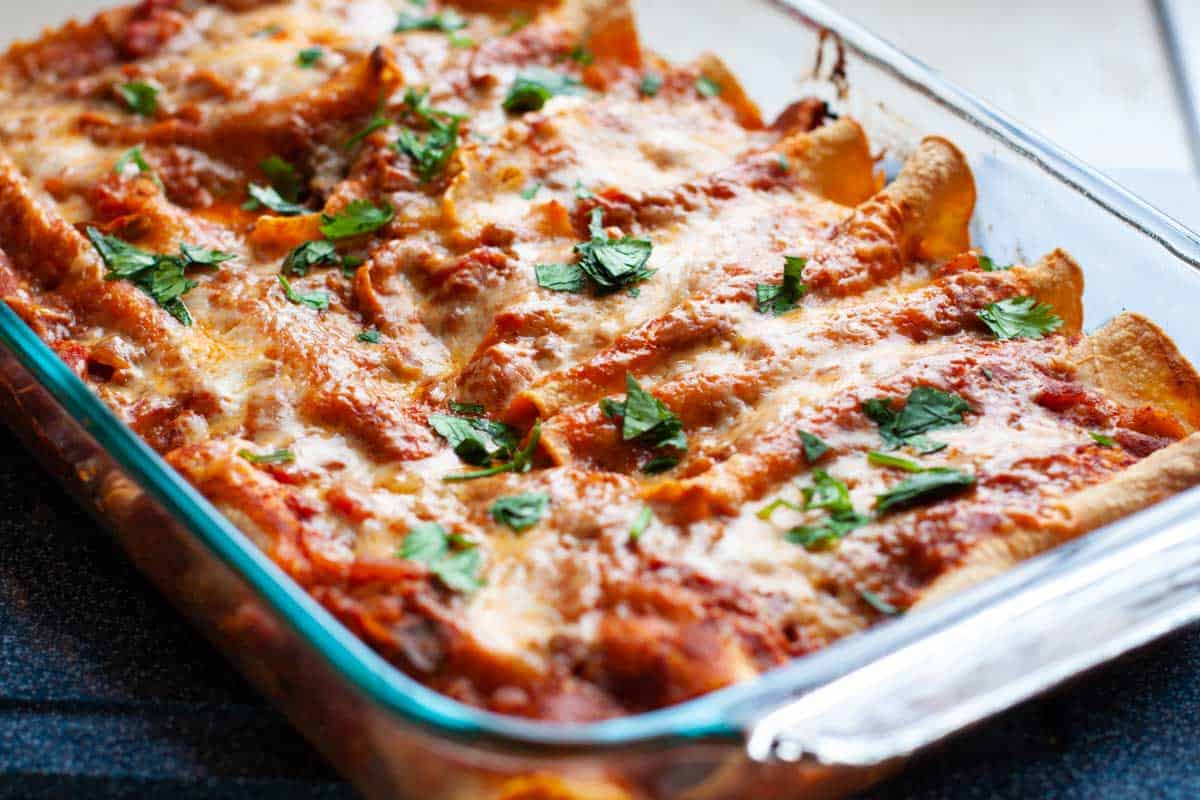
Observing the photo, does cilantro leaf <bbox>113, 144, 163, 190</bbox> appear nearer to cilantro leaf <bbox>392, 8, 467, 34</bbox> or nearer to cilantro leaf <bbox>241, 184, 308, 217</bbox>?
cilantro leaf <bbox>241, 184, 308, 217</bbox>

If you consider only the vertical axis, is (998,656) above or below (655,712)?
above

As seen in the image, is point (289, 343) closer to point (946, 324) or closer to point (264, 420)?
point (264, 420)

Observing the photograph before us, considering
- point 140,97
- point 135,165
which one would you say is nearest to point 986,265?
point 135,165

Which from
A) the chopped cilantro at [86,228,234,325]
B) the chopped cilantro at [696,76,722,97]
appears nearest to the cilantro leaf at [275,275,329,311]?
the chopped cilantro at [86,228,234,325]

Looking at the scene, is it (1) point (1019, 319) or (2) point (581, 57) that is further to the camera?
(2) point (581, 57)

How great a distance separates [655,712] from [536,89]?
79.5 inches

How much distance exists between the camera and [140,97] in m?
3.73

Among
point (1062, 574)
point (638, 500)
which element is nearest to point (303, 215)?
point (638, 500)

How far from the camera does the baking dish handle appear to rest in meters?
1.91

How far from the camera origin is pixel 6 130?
3607mm

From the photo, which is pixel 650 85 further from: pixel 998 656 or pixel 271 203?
pixel 998 656

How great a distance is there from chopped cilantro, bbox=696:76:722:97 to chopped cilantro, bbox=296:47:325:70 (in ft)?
3.32

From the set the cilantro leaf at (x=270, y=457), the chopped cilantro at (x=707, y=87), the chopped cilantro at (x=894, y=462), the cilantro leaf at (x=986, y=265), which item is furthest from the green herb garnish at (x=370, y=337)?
the chopped cilantro at (x=707, y=87)

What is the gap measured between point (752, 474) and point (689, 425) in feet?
0.80
